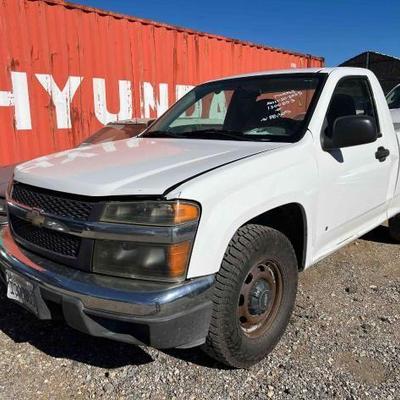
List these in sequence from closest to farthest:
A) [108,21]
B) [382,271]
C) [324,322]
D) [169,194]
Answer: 1. [169,194]
2. [324,322]
3. [382,271]
4. [108,21]

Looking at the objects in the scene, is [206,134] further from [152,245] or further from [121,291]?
[121,291]

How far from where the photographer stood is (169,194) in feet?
6.89

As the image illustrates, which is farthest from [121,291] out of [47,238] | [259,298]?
[259,298]

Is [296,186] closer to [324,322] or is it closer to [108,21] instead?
[324,322]

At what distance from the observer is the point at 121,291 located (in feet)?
6.91

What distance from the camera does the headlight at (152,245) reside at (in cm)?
208

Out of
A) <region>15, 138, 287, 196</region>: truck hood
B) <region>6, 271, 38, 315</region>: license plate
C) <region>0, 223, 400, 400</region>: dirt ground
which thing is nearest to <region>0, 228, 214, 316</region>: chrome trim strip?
<region>6, 271, 38, 315</region>: license plate

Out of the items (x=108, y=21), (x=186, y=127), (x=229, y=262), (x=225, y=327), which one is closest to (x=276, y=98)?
(x=186, y=127)

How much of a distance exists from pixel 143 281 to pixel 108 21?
252 inches

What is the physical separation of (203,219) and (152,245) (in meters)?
0.27

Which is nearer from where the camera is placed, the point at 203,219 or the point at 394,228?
the point at 203,219

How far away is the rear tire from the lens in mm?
4718

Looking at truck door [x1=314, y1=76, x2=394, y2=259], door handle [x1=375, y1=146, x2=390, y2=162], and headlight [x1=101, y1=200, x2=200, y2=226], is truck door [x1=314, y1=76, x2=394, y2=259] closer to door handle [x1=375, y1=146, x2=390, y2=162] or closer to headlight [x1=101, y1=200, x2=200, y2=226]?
door handle [x1=375, y1=146, x2=390, y2=162]

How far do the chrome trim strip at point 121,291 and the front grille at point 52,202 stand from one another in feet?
0.94
